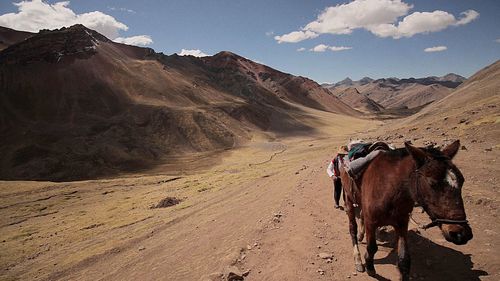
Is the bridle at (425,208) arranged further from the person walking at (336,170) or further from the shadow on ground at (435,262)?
the person walking at (336,170)

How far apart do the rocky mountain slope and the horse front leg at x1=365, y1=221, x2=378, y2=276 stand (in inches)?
2352

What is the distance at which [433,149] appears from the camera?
461 cm

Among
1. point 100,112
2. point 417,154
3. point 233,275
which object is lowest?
point 233,275

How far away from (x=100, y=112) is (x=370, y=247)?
89284mm

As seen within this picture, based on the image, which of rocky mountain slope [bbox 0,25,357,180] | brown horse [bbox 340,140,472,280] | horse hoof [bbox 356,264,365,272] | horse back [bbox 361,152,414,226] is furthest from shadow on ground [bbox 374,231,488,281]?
rocky mountain slope [bbox 0,25,357,180]

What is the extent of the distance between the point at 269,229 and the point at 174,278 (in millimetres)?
3088

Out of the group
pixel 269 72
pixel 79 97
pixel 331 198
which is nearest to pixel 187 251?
pixel 331 198

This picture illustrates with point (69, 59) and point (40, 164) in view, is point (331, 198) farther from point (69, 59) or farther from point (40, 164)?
point (69, 59)

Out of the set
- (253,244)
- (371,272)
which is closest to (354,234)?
(371,272)

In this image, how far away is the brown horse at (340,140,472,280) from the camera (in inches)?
171

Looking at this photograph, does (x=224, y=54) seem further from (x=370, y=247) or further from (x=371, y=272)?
(x=370, y=247)

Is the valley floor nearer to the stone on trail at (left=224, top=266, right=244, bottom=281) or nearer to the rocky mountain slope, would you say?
the stone on trail at (left=224, top=266, right=244, bottom=281)

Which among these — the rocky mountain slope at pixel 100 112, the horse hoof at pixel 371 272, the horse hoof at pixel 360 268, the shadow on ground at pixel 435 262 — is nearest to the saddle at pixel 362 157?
the horse hoof at pixel 371 272

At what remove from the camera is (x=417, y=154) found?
4660 mm
